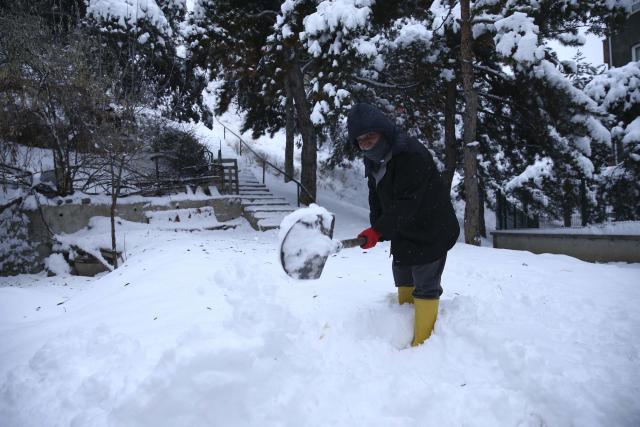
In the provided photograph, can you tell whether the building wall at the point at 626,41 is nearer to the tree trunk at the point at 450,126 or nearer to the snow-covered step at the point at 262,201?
the tree trunk at the point at 450,126

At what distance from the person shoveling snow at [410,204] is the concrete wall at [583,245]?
6.10m

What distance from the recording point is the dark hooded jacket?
2.41 meters

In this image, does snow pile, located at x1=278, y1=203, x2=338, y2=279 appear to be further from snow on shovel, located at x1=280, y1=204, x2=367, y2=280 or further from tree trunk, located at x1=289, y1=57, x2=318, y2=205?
tree trunk, located at x1=289, y1=57, x2=318, y2=205

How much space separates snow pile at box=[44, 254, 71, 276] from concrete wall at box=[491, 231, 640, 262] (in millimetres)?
10442

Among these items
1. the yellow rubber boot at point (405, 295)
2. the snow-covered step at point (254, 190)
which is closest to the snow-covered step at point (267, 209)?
the snow-covered step at point (254, 190)

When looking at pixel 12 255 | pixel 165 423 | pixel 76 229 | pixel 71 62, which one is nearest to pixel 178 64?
pixel 71 62

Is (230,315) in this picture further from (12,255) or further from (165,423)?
(12,255)

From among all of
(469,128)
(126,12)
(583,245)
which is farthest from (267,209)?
(583,245)

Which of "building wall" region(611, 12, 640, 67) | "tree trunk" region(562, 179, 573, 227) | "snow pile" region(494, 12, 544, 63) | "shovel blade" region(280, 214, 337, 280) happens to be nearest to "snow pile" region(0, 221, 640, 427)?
"shovel blade" region(280, 214, 337, 280)

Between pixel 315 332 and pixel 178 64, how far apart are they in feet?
43.9

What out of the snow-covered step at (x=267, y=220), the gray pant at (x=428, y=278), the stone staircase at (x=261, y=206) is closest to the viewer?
the gray pant at (x=428, y=278)

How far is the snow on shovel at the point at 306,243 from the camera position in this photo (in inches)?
91.3

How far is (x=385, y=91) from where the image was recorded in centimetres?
1125

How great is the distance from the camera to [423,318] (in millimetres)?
2607
